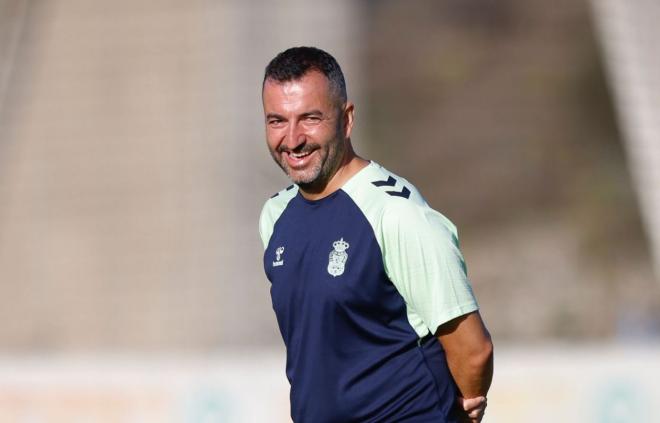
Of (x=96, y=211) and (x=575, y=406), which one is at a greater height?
(x=96, y=211)

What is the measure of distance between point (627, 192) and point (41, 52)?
10552 millimetres

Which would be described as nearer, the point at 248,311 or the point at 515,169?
the point at 248,311

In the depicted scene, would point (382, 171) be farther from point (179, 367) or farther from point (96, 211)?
point (96, 211)

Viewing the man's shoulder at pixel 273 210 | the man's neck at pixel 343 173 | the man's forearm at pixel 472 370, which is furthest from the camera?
the man's shoulder at pixel 273 210

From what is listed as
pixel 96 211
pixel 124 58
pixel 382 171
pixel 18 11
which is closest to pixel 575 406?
pixel 382 171

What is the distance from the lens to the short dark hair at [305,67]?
308 cm

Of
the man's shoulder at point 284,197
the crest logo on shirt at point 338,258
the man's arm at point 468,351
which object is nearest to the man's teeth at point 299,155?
the crest logo on shirt at point 338,258

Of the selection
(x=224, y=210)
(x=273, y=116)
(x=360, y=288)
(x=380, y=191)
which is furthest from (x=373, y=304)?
(x=224, y=210)

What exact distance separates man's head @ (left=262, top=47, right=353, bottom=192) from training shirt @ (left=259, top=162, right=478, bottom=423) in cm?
11

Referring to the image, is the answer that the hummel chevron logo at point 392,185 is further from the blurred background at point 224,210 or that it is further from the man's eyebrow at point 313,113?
the blurred background at point 224,210

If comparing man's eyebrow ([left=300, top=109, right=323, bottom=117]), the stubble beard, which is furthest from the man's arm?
man's eyebrow ([left=300, top=109, right=323, bottom=117])

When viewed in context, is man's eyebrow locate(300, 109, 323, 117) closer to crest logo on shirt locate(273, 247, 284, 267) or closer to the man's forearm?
crest logo on shirt locate(273, 247, 284, 267)

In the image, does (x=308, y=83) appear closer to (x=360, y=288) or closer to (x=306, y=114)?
(x=306, y=114)

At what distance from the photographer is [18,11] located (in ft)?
59.6
